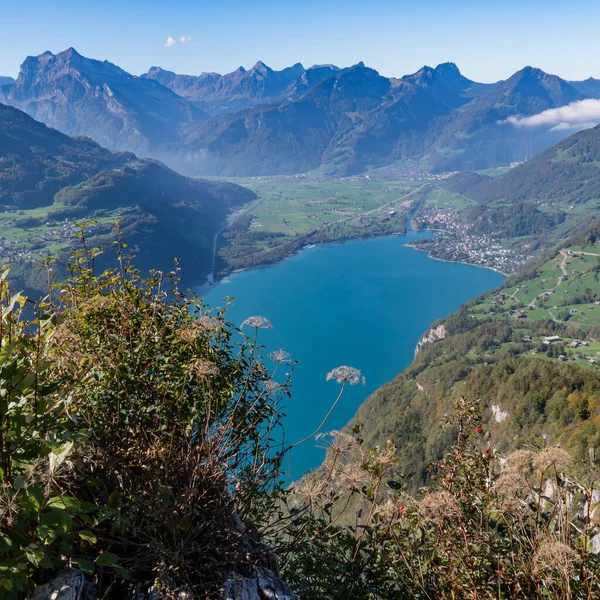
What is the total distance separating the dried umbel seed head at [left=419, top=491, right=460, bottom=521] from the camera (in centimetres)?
262

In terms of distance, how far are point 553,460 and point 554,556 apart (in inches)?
17.7

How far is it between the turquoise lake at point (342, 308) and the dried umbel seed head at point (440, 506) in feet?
153

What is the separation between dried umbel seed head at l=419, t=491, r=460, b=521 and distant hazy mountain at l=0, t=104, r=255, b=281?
10638 cm

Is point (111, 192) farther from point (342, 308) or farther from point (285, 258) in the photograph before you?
point (342, 308)

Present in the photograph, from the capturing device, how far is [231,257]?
12588cm

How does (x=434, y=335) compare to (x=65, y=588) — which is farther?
(x=434, y=335)

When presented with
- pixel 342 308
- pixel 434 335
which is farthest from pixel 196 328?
pixel 342 308

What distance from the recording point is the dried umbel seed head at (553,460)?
246cm

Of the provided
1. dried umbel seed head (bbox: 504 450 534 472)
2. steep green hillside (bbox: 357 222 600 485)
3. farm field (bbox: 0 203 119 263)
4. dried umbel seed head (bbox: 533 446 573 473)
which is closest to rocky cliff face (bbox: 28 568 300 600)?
dried umbel seed head (bbox: 504 450 534 472)

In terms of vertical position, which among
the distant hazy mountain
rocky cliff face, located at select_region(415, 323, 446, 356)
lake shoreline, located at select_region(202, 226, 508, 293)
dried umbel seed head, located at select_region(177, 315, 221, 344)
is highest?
the distant hazy mountain

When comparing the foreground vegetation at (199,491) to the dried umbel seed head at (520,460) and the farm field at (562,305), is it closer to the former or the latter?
the dried umbel seed head at (520,460)

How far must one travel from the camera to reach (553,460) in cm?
246

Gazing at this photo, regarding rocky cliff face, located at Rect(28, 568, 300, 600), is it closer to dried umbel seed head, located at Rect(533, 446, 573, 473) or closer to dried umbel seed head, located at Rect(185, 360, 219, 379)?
dried umbel seed head, located at Rect(185, 360, 219, 379)

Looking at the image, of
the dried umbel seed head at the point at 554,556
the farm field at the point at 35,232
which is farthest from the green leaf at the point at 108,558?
the farm field at the point at 35,232
